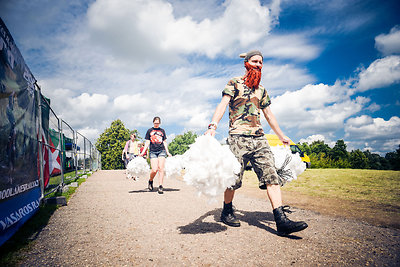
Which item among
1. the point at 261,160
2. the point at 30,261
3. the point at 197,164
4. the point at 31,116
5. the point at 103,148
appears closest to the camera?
the point at 30,261

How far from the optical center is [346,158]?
46531mm

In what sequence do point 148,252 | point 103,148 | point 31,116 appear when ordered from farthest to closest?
point 103,148 → point 31,116 → point 148,252

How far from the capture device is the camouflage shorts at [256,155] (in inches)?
123

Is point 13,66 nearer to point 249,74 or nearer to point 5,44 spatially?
point 5,44

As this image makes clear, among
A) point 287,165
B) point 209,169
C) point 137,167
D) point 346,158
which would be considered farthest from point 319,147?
point 209,169

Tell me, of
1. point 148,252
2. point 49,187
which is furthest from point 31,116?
point 148,252

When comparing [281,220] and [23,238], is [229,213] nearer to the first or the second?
[281,220]

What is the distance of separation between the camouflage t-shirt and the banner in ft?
9.18

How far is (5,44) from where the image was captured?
2832mm

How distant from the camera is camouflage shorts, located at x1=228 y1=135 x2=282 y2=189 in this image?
10.3ft

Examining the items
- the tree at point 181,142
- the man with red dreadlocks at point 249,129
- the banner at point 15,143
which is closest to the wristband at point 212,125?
the man with red dreadlocks at point 249,129

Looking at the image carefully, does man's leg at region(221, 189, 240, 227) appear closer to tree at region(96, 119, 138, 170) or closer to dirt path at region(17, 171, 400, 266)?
dirt path at region(17, 171, 400, 266)

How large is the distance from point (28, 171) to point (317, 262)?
13.5 ft

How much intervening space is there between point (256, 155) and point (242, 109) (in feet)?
2.26
